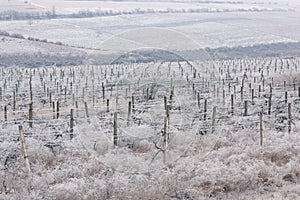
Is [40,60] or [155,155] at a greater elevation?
[155,155]

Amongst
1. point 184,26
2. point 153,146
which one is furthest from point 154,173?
point 184,26

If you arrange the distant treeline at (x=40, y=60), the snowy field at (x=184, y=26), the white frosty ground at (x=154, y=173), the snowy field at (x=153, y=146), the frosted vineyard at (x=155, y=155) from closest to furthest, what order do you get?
the white frosty ground at (x=154, y=173)
the frosted vineyard at (x=155, y=155)
the snowy field at (x=153, y=146)
the distant treeline at (x=40, y=60)
the snowy field at (x=184, y=26)

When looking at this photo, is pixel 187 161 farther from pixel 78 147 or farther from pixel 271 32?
pixel 271 32

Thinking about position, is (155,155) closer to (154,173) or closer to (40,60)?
(154,173)

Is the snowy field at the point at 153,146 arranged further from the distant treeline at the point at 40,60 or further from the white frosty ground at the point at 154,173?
the distant treeline at the point at 40,60

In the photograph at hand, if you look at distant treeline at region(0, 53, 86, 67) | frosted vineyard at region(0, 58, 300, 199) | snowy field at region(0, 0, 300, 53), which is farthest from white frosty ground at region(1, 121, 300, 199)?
snowy field at region(0, 0, 300, 53)

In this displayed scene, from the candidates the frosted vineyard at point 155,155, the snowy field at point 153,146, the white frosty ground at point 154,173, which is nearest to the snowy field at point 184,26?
the snowy field at point 153,146

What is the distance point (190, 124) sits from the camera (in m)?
15.8

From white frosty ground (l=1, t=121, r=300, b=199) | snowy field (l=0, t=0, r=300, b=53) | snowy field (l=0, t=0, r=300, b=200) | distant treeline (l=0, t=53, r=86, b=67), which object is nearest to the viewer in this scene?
white frosty ground (l=1, t=121, r=300, b=199)

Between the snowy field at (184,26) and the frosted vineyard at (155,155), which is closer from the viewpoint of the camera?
the frosted vineyard at (155,155)

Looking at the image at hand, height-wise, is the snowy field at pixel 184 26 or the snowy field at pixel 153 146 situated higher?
the snowy field at pixel 184 26

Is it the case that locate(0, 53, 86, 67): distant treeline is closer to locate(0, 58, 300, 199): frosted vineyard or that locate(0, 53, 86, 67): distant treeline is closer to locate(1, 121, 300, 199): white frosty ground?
Answer: locate(0, 58, 300, 199): frosted vineyard

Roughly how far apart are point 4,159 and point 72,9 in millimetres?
A: 96184

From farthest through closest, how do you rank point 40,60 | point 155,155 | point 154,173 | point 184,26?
point 184,26 < point 40,60 < point 155,155 < point 154,173
